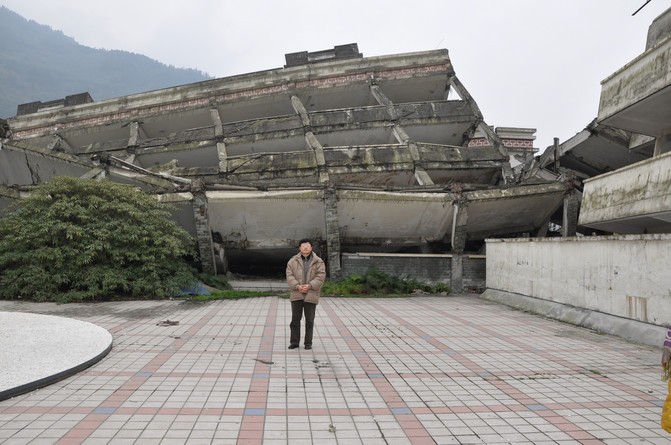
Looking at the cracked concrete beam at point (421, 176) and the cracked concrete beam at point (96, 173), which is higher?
the cracked concrete beam at point (421, 176)

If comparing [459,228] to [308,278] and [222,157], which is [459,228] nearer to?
[308,278]

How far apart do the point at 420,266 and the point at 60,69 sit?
173937 millimetres

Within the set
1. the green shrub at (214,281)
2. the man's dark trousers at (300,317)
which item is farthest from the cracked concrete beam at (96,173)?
the man's dark trousers at (300,317)

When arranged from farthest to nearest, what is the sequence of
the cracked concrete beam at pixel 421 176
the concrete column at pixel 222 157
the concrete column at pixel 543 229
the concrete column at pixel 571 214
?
the concrete column at pixel 222 157 → the cracked concrete beam at pixel 421 176 → the concrete column at pixel 543 229 → the concrete column at pixel 571 214

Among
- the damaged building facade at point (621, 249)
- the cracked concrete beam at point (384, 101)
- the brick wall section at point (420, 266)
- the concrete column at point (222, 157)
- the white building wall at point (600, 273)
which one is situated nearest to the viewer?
the white building wall at point (600, 273)

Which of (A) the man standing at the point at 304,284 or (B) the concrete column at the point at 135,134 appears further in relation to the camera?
(B) the concrete column at the point at 135,134

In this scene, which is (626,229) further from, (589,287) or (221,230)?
(221,230)

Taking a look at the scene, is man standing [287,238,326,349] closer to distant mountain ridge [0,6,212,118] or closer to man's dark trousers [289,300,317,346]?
man's dark trousers [289,300,317,346]

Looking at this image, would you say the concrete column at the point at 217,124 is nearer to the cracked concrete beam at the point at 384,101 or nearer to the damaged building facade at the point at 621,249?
the cracked concrete beam at the point at 384,101

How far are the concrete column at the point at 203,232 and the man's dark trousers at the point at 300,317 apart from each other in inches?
323

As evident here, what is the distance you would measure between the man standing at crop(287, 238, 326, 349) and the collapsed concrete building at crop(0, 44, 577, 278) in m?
7.47

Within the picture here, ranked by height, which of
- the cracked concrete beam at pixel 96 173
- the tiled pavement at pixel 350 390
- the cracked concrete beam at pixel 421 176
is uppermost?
the cracked concrete beam at pixel 421 176

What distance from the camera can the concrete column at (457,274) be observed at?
43.2 feet

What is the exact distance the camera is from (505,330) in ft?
24.1
